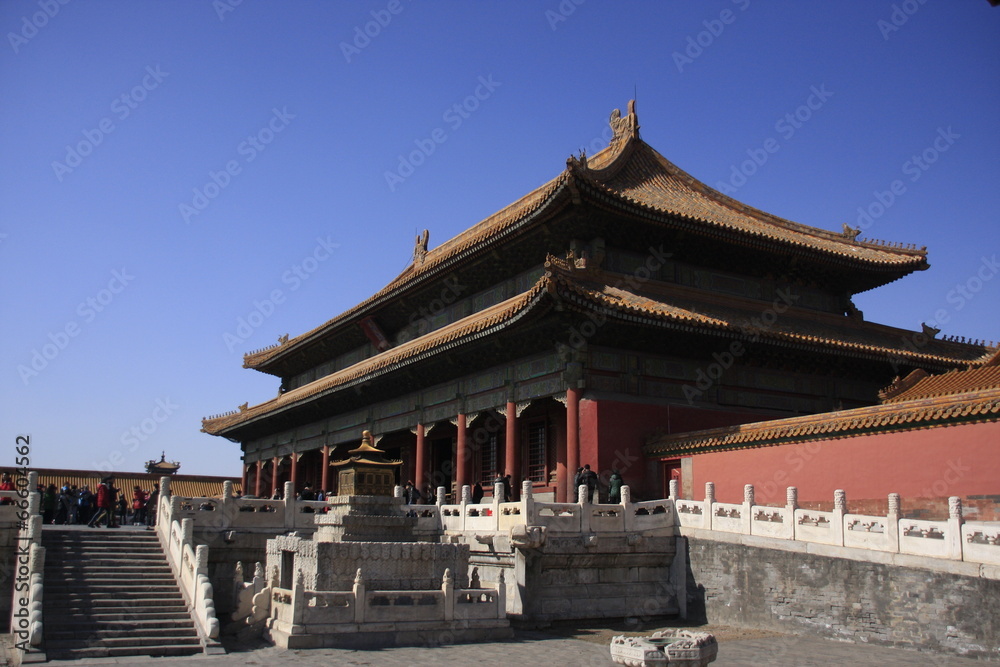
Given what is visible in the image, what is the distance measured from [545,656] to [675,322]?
28.6ft

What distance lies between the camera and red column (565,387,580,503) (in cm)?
1892

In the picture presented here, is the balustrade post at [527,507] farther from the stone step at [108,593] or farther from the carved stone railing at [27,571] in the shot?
the carved stone railing at [27,571]

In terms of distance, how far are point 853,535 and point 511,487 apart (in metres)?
8.39

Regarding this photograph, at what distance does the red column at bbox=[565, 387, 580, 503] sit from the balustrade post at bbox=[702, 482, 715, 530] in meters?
3.65

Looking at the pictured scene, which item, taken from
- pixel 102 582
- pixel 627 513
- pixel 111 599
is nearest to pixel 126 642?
pixel 111 599

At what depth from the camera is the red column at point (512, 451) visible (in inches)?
806

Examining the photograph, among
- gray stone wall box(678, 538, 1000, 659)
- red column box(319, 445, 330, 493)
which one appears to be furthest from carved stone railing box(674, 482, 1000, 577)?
red column box(319, 445, 330, 493)

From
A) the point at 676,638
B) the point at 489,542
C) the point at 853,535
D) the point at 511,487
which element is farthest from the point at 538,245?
the point at 676,638

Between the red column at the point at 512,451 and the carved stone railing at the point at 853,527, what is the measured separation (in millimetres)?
5039

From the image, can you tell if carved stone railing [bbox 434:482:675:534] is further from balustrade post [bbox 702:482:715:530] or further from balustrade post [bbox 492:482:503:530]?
balustrade post [bbox 702:482:715:530]

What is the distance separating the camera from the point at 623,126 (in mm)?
25641

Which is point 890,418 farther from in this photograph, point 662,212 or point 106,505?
point 106,505

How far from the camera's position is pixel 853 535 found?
525 inches

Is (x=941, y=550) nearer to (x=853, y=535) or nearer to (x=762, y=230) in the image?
(x=853, y=535)
